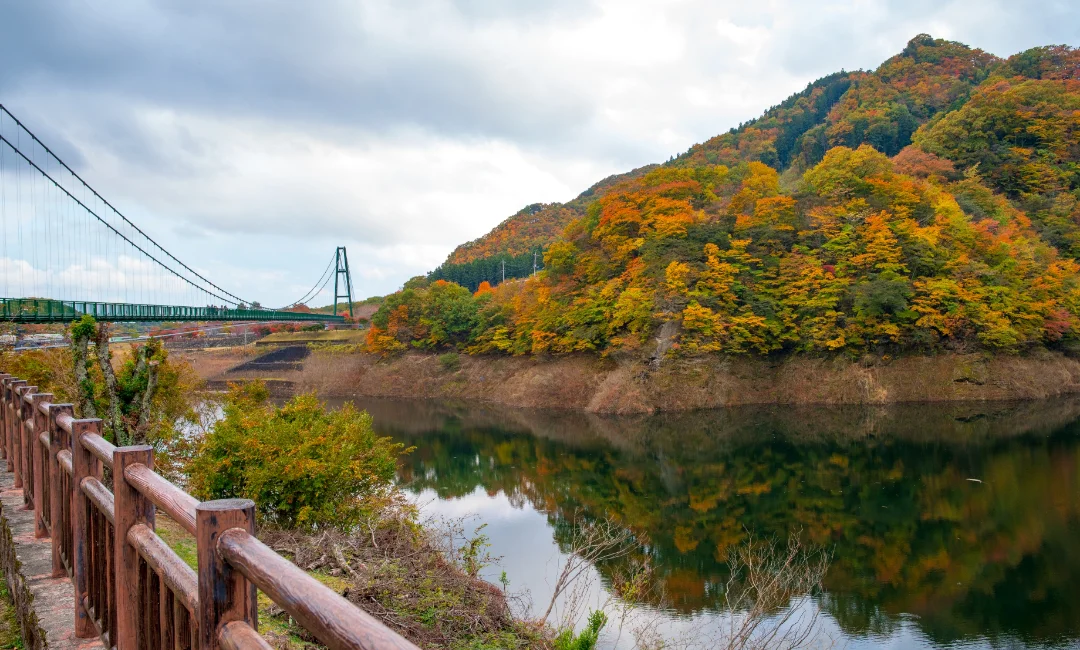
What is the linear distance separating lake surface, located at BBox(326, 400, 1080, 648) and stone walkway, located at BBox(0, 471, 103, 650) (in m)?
6.88

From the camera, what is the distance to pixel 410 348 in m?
46.0

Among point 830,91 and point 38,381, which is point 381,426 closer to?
point 38,381

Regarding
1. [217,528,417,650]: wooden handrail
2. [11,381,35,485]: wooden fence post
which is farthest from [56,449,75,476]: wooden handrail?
[217,528,417,650]: wooden handrail

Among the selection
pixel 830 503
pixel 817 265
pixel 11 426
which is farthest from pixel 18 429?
pixel 817 265

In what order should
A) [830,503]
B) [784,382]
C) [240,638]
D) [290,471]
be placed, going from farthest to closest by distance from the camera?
1. [784,382]
2. [830,503]
3. [290,471]
4. [240,638]

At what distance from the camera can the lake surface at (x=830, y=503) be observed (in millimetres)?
10680

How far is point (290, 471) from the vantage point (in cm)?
992

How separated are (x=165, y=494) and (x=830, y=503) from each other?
17003 millimetres

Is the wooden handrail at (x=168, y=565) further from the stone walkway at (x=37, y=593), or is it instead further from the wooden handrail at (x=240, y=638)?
the stone walkway at (x=37, y=593)

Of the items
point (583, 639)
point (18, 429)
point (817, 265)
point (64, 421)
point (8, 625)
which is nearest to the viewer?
point (64, 421)

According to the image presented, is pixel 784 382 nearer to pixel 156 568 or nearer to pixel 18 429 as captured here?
pixel 18 429

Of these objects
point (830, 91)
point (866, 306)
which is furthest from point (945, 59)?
point (866, 306)

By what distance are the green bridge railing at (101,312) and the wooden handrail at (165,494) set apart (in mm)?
11855

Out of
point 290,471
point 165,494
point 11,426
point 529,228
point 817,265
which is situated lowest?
point 290,471
